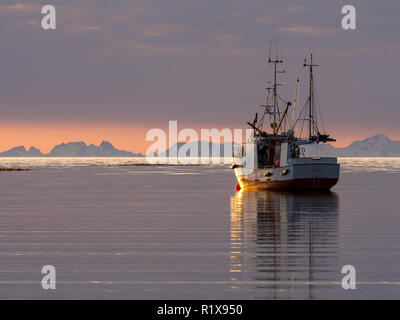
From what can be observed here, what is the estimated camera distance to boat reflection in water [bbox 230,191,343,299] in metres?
19.9

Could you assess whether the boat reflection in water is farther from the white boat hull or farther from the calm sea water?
the white boat hull

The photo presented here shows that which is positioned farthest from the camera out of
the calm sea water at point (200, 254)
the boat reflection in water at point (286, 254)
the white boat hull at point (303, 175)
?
the white boat hull at point (303, 175)

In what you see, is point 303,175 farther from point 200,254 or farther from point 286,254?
point 200,254

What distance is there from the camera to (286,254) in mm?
26672

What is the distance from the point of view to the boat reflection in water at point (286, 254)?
783 inches

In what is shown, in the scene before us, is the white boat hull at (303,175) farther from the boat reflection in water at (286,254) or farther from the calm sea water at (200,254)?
the boat reflection in water at (286,254)

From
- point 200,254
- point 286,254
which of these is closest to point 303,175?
point 286,254

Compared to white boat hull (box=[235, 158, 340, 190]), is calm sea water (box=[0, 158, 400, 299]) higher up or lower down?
lower down

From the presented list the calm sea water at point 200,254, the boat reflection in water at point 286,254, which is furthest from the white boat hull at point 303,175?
the boat reflection in water at point 286,254

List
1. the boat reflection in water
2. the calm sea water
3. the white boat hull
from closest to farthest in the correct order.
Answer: the calm sea water → the boat reflection in water → the white boat hull

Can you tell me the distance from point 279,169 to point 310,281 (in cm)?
6050

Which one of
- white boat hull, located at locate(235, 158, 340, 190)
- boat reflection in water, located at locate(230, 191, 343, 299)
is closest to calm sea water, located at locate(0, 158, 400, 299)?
boat reflection in water, located at locate(230, 191, 343, 299)

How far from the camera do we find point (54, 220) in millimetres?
44281

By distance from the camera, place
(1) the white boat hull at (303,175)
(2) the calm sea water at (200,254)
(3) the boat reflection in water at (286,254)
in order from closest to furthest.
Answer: (2) the calm sea water at (200,254) < (3) the boat reflection in water at (286,254) < (1) the white boat hull at (303,175)
